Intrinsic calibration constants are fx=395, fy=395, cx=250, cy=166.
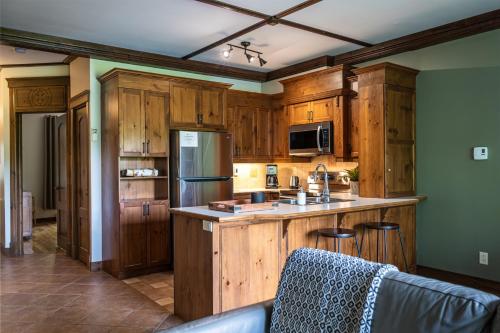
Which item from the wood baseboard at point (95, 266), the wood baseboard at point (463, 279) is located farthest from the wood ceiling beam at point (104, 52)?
the wood baseboard at point (463, 279)

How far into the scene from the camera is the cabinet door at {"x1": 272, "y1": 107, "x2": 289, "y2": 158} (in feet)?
19.7

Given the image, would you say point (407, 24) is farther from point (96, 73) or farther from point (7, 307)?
point (7, 307)

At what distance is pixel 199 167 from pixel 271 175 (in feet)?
5.96

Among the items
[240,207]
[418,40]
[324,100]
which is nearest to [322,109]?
[324,100]

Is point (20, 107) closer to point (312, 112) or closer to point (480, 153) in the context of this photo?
point (312, 112)

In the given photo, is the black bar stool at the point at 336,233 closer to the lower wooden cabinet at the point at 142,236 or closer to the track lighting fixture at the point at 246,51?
the lower wooden cabinet at the point at 142,236

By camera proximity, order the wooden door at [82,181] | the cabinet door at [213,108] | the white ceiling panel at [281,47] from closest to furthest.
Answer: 1. the white ceiling panel at [281,47]
2. the wooden door at [82,181]
3. the cabinet door at [213,108]

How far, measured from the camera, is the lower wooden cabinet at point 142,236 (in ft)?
14.7

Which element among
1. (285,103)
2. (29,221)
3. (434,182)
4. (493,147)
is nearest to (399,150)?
(434,182)

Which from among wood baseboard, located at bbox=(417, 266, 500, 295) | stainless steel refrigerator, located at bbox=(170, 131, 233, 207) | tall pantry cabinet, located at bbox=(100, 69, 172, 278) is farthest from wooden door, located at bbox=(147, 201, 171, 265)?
wood baseboard, located at bbox=(417, 266, 500, 295)

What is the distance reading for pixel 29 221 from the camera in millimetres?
7098

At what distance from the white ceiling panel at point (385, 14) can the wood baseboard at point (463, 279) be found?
8.64 feet

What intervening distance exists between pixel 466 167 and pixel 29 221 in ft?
22.8

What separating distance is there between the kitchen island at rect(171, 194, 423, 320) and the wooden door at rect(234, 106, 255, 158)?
2.54m
